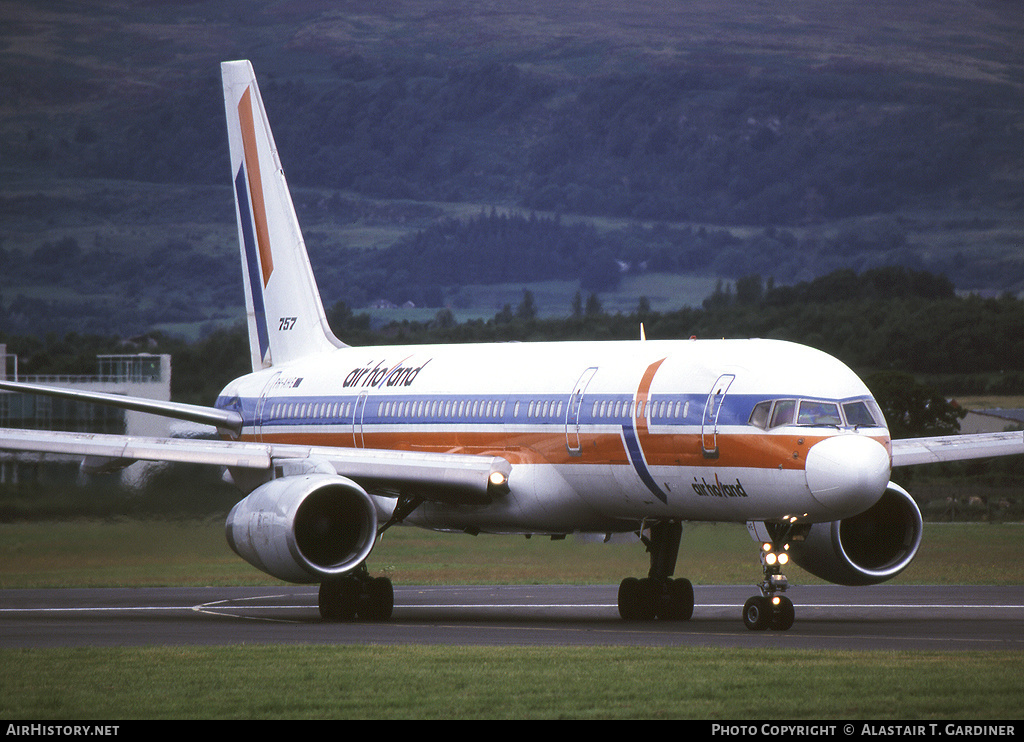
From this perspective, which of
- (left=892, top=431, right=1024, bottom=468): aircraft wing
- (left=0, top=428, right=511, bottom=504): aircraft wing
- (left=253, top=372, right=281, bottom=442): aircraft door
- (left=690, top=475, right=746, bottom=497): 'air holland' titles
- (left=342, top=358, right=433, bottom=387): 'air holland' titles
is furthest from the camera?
(left=253, top=372, right=281, bottom=442): aircraft door

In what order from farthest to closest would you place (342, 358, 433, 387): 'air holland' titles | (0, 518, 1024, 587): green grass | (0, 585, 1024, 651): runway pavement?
1. (0, 518, 1024, 587): green grass
2. (342, 358, 433, 387): 'air holland' titles
3. (0, 585, 1024, 651): runway pavement

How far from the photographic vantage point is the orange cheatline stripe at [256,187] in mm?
34219

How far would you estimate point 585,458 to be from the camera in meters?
24.4

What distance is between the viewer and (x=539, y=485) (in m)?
25.3

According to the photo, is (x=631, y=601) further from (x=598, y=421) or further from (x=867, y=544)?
(x=867, y=544)

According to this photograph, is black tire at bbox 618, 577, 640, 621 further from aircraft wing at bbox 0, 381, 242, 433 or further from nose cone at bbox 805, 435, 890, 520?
aircraft wing at bbox 0, 381, 242, 433

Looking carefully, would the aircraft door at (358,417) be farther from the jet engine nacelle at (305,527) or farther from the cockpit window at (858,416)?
the cockpit window at (858,416)

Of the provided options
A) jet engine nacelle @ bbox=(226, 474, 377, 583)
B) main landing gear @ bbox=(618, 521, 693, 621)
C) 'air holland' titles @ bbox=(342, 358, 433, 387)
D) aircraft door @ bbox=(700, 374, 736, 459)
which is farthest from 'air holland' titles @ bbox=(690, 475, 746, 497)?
'air holland' titles @ bbox=(342, 358, 433, 387)

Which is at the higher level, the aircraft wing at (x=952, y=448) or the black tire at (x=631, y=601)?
the aircraft wing at (x=952, y=448)

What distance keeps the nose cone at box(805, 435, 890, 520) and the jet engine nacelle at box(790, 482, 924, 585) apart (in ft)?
10.8

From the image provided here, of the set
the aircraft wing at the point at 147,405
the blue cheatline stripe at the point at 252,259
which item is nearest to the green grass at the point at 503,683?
the aircraft wing at the point at 147,405

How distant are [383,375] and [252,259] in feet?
20.4

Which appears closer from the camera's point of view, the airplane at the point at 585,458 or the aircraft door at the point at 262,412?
the airplane at the point at 585,458

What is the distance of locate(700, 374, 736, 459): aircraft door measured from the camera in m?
22.1
